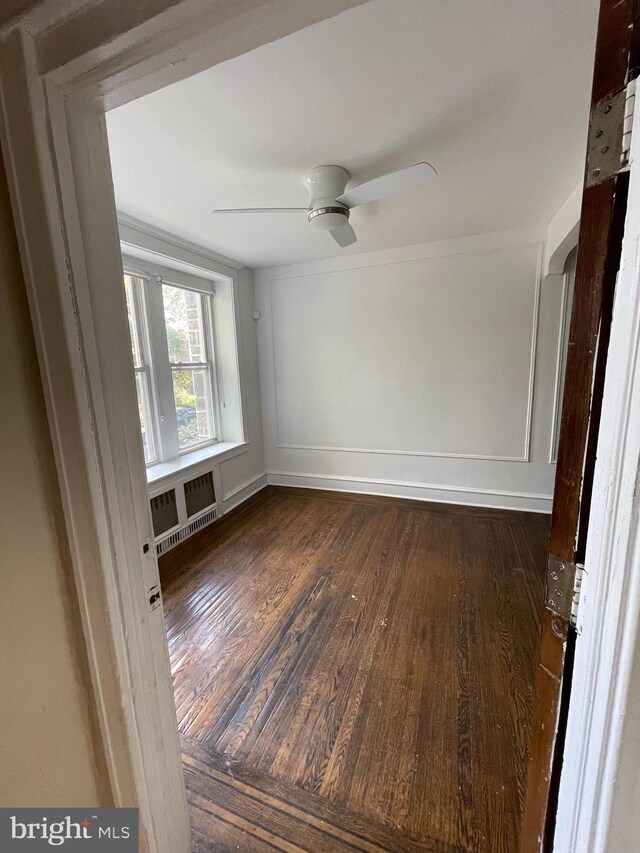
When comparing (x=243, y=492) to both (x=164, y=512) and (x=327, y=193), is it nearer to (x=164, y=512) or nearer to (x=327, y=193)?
(x=164, y=512)

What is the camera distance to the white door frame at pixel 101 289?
583 mm

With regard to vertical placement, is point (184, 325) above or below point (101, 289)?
above

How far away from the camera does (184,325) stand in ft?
10.8

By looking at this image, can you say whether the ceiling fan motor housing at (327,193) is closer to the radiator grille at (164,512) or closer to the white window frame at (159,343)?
the white window frame at (159,343)

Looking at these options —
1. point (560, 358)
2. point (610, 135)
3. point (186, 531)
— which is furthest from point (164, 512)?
point (560, 358)

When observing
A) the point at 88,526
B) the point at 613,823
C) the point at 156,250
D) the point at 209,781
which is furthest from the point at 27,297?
the point at 156,250

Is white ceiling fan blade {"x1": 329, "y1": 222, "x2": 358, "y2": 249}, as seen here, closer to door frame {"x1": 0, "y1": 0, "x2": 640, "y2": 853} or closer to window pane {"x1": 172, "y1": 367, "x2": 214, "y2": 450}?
door frame {"x1": 0, "y1": 0, "x2": 640, "y2": 853}

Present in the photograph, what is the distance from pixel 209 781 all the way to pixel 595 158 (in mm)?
1981

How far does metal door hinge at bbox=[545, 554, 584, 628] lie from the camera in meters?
0.55

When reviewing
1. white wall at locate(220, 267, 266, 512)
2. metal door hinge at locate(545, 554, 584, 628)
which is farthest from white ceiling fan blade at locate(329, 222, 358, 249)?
metal door hinge at locate(545, 554, 584, 628)

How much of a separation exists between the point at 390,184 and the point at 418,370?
1991 mm

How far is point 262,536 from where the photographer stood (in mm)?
3059

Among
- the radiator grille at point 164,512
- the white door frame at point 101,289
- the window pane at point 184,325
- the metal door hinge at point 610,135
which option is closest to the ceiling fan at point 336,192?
the white door frame at point 101,289

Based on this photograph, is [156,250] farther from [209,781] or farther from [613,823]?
[613,823]
